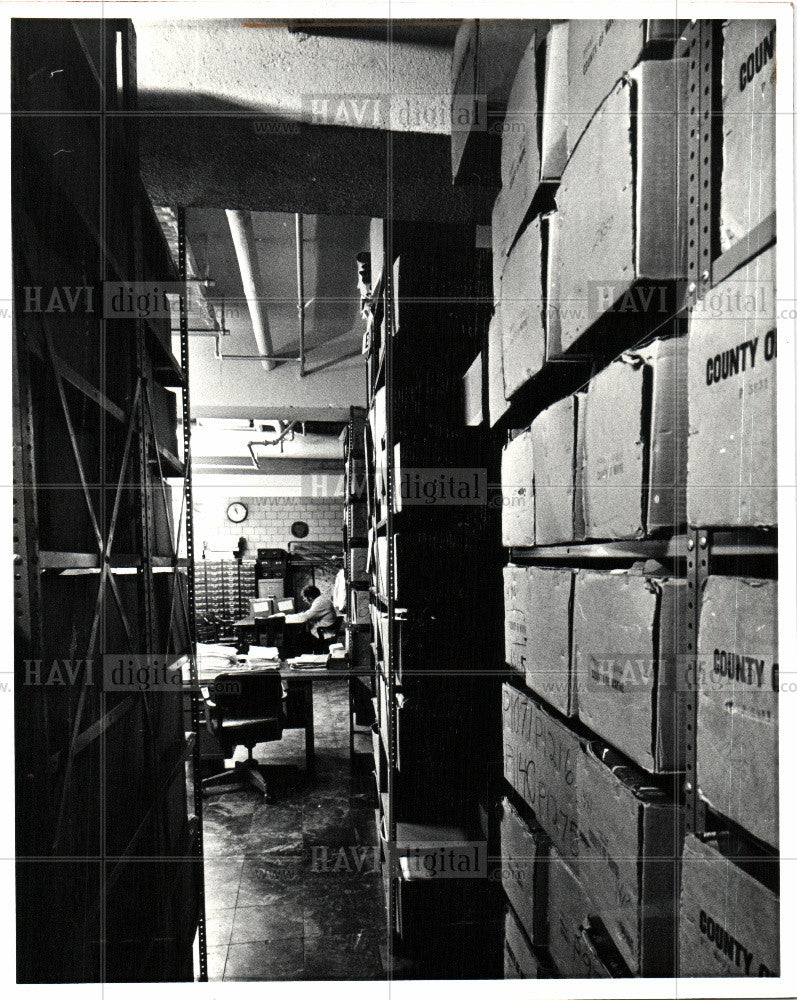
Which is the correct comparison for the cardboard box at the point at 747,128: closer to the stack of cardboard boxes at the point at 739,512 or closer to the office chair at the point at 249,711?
the stack of cardboard boxes at the point at 739,512

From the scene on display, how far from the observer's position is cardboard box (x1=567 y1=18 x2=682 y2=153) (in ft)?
4.21

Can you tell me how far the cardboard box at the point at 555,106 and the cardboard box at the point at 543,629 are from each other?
3.30ft

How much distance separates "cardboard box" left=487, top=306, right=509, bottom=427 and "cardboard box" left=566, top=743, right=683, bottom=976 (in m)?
1.22

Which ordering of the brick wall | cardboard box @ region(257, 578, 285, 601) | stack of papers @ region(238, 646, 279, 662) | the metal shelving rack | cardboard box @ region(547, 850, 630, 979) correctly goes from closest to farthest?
cardboard box @ region(547, 850, 630, 979), the metal shelving rack, stack of papers @ region(238, 646, 279, 662), cardboard box @ region(257, 578, 285, 601), the brick wall

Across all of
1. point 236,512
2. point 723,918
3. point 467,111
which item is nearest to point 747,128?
point 723,918

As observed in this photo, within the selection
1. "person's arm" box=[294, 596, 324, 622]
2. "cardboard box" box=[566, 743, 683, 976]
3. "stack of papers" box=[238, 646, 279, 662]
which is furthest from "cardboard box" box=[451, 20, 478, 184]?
"person's arm" box=[294, 596, 324, 622]

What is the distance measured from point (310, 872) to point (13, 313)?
135 inches

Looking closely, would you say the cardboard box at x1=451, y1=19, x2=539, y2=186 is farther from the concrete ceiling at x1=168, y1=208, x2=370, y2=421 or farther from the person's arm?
the person's arm

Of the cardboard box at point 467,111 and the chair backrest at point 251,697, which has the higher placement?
the cardboard box at point 467,111

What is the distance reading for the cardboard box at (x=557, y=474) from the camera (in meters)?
1.69

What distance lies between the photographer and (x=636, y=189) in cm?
130

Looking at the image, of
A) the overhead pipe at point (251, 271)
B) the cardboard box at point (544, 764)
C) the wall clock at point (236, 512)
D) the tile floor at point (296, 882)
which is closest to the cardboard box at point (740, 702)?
the cardboard box at point (544, 764)

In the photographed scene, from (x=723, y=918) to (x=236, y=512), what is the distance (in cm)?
1317

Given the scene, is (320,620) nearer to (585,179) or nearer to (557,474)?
(557,474)
